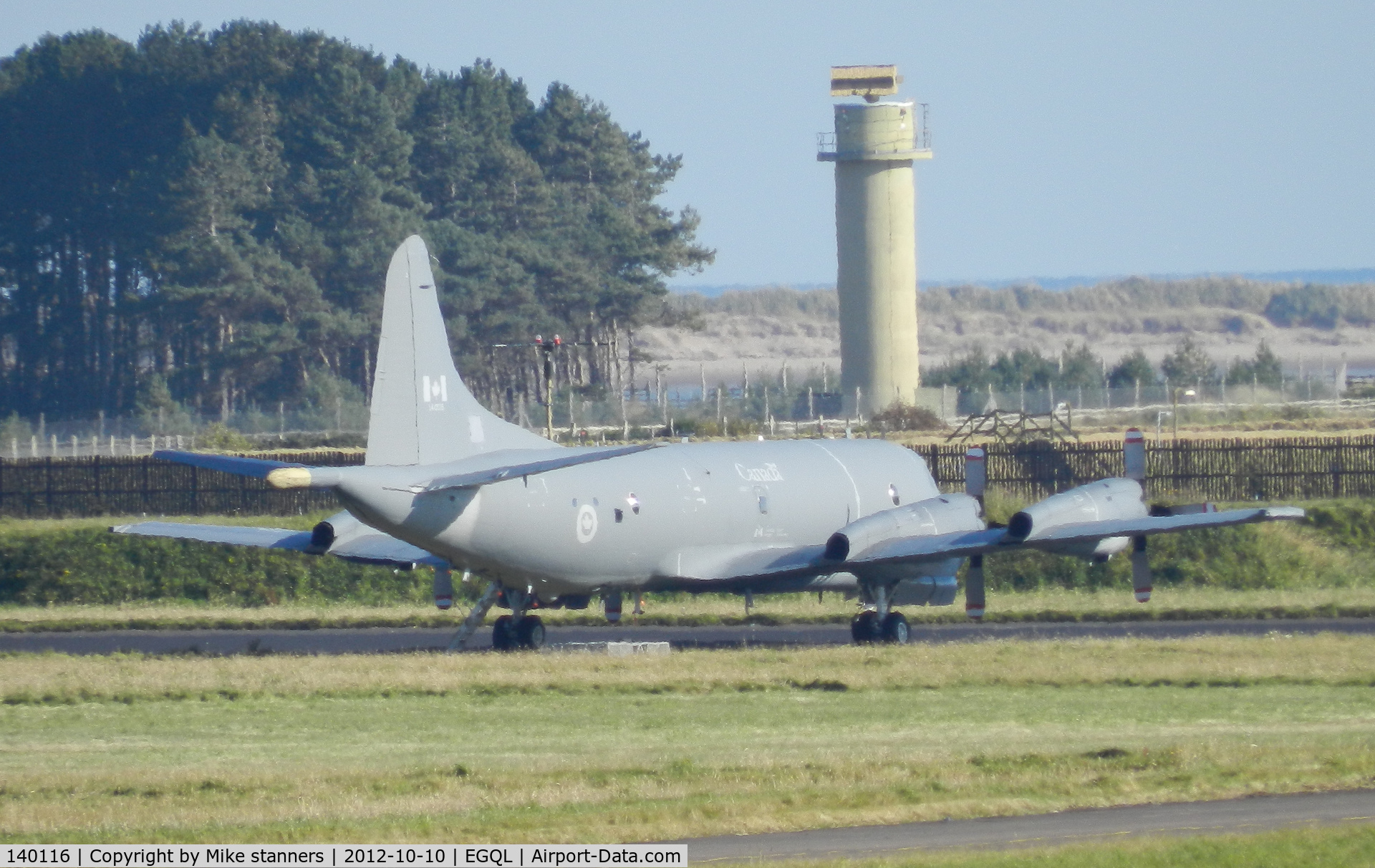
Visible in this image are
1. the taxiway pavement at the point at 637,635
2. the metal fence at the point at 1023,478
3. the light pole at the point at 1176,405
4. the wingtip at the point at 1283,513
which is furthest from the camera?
the light pole at the point at 1176,405

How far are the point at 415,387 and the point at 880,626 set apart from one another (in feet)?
27.3

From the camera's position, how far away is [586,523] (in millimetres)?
25391

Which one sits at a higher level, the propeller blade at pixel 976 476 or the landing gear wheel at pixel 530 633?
the propeller blade at pixel 976 476

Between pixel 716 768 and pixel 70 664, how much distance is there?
42.6 feet

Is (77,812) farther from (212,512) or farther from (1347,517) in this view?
(212,512)

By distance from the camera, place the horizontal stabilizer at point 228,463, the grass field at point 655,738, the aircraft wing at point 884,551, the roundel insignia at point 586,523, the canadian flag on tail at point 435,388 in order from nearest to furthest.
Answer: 1. the grass field at point 655,738
2. the horizontal stabilizer at point 228,463
3. the canadian flag on tail at point 435,388
4. the roundel insignia at point 586,523
5. the aircraft wing at point 884,551

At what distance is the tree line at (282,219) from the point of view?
80938 mm

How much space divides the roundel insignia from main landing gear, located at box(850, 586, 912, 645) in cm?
464

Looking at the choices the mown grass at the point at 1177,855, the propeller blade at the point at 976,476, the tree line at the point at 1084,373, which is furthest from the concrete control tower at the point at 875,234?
the mown grass at the point at 1177,855

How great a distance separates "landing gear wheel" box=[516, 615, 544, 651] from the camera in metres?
27.1

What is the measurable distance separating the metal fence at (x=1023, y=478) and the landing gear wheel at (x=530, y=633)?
18.0 meters

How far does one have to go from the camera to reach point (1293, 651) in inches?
970

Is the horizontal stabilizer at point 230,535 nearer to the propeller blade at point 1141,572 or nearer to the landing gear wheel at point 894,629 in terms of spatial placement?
the landing gear wheel at point 894,629

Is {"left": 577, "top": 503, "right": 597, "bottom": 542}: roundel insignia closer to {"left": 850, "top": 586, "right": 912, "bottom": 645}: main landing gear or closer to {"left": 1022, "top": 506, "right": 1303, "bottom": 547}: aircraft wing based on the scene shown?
{"left": 850, "top": 586, "right": 912, "bottom": 645}: main landing gear
